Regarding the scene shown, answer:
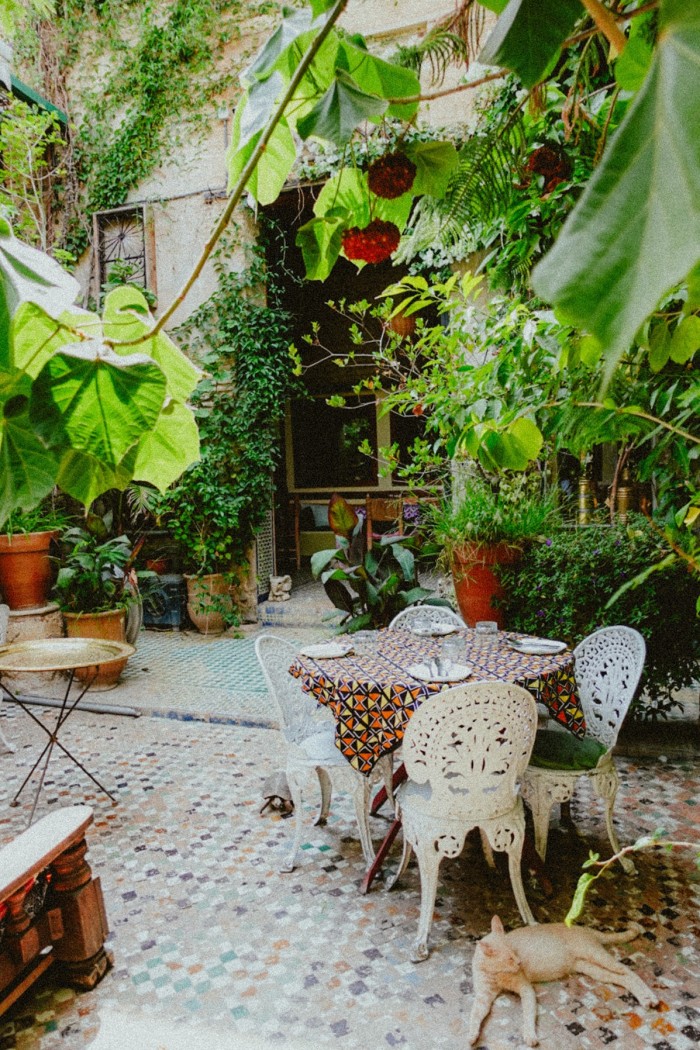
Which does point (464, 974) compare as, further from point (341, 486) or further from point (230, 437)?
point (341, 486)

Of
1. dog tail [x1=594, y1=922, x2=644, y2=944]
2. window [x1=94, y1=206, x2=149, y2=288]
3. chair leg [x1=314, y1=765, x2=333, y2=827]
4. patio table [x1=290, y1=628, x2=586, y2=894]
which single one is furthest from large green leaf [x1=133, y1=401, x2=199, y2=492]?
window [x1=94, y1=206, x2=149, y2=288]

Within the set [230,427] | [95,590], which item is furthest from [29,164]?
[95,590]

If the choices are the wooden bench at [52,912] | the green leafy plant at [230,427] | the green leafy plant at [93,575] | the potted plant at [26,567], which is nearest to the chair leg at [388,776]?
A: the wooden bench at [52,912]

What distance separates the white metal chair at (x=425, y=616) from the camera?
12.8 ft

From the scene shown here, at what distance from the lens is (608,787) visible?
9.27ft

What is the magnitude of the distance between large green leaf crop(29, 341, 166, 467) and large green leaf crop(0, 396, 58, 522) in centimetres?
3

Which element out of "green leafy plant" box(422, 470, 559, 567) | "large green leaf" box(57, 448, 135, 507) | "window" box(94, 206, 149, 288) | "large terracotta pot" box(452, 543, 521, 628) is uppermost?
"window" box(94, 206, 149, 288)

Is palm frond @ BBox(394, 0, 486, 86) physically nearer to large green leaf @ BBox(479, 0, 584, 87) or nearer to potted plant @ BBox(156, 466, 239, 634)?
large green leaf @ BBox(479, 0, 584, 87)

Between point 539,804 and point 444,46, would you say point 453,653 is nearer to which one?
point 539,804

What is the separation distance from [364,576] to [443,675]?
2.18 meters

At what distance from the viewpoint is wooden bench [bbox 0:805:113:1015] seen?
6.84 ft

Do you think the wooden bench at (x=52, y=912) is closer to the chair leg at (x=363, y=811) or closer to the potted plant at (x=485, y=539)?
the chair leg at (x=363, y=811)

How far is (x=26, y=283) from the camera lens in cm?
36

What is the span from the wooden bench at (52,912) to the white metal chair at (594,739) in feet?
5.58
